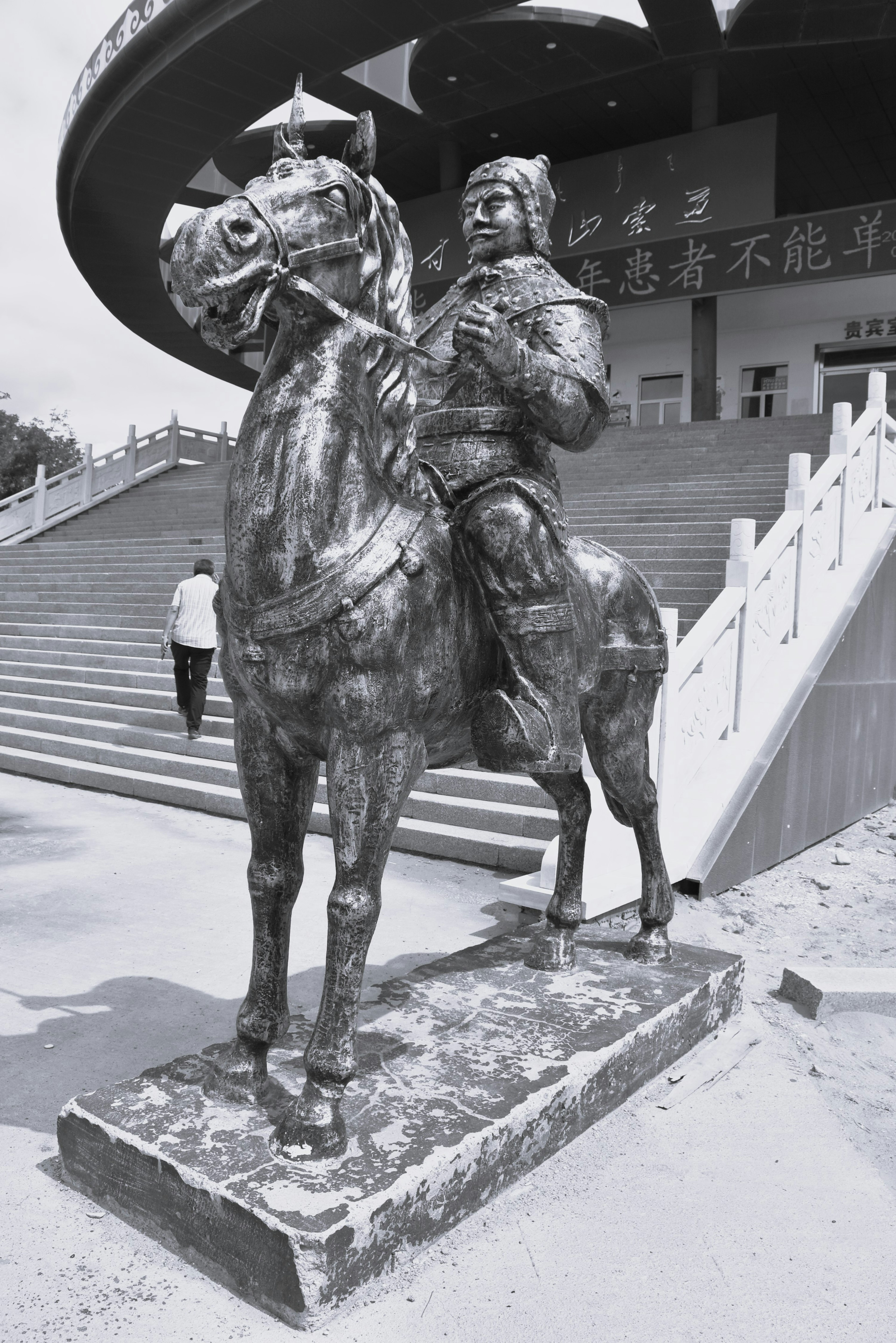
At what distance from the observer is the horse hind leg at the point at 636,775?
3666mm

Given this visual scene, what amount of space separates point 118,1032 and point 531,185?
319 centimetres

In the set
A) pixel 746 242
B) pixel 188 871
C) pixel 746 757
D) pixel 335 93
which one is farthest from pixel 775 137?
pixel 188 871

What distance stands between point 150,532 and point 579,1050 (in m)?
16.0

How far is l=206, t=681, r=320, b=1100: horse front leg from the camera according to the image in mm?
2568

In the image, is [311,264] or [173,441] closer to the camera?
[311,264]

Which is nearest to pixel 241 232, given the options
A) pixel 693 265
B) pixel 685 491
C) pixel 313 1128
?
pixel 313 1128

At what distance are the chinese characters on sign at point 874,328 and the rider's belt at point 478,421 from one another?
20.5 meters

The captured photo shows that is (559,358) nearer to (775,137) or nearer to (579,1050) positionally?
(579,1050)

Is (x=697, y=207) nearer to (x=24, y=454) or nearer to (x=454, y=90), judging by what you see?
(x=454, y=90)

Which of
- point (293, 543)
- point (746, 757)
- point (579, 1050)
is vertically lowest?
point (579, 1050)

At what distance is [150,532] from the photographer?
1755 centimetres

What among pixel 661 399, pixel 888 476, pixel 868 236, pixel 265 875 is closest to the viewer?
pixel 265 875

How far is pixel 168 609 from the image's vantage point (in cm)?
1194

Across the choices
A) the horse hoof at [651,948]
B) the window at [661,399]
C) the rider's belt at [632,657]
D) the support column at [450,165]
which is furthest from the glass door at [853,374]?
the horse hoof at [651,948]
